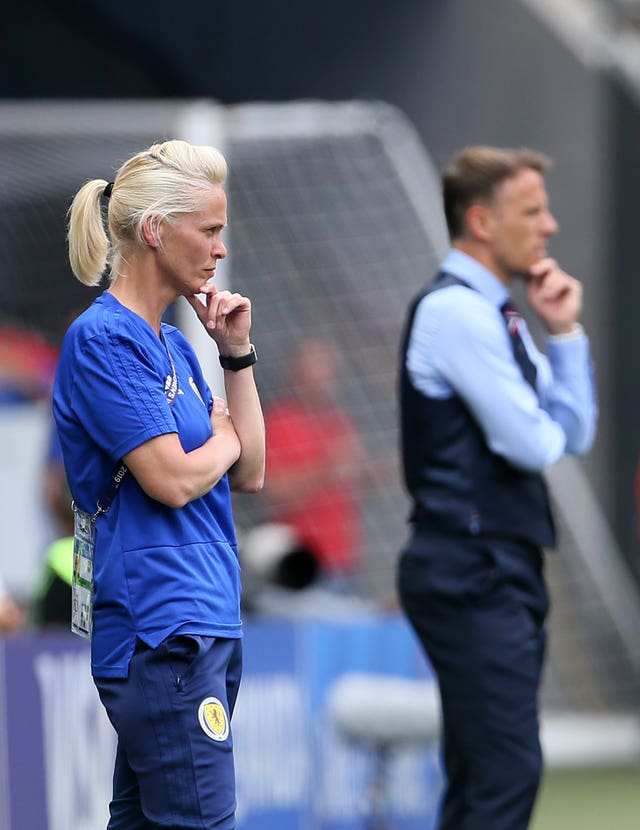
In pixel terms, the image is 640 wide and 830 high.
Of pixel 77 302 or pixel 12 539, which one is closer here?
pixel 12 539

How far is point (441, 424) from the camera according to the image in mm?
4371

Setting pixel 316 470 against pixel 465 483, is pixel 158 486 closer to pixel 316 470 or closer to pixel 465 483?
pixel 465 483

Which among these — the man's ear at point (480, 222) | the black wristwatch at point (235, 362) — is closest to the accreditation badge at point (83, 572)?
the black wristwatch at point (235, 362)

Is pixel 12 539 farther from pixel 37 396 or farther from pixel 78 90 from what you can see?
pixel 78 90

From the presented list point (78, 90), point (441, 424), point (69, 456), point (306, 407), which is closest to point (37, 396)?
point (306, 407)

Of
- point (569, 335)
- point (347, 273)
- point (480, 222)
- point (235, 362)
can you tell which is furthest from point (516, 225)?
point (347, 273)

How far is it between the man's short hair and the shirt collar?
98mm

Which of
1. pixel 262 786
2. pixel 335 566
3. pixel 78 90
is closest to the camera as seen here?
pixel 262 786

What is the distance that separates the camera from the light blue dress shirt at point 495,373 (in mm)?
4270

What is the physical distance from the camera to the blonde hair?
3.30m

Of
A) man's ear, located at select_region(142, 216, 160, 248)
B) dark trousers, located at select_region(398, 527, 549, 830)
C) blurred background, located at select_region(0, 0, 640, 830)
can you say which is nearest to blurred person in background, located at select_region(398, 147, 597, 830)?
dark trousers, located at select_region(398, 527, 549, 830)

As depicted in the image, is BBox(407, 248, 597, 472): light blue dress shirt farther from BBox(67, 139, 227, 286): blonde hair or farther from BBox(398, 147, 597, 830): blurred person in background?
BBox(67, 139, 227, 286): blonde hair

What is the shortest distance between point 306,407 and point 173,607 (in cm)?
513

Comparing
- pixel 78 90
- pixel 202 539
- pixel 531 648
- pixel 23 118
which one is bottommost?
pixel 531 648
